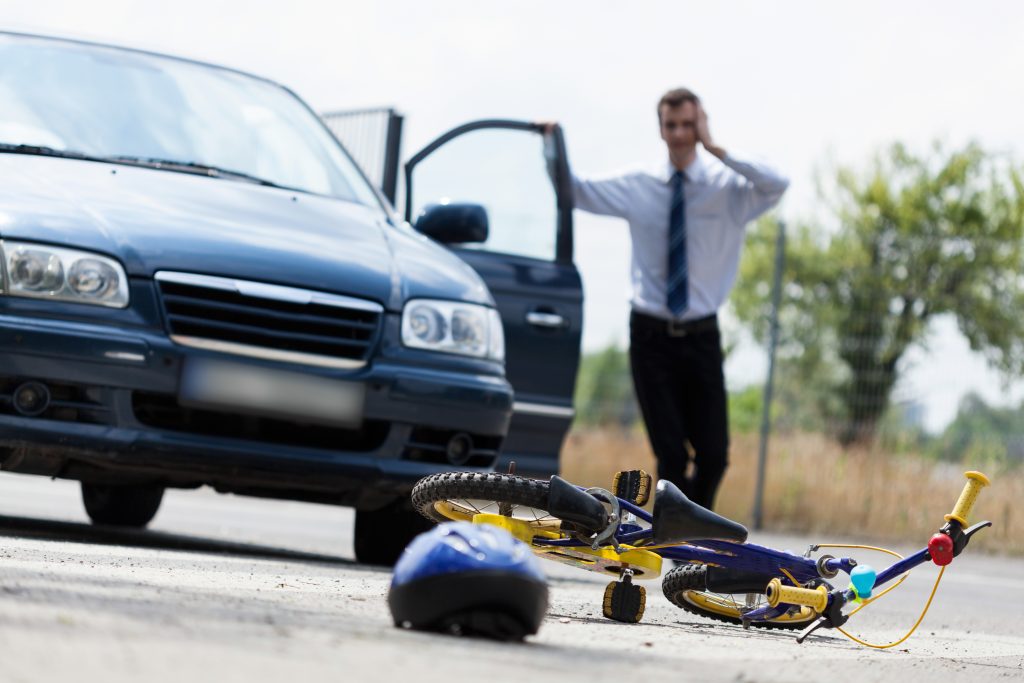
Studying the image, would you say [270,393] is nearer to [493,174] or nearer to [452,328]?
[452,328]

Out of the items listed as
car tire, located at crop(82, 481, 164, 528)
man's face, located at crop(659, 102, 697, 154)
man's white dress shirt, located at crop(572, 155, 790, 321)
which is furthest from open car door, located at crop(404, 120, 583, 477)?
car tire, located at crop(82, 481, 164, 528)

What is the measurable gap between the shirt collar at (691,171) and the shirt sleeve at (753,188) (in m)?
0.15

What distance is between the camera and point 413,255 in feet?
21.5

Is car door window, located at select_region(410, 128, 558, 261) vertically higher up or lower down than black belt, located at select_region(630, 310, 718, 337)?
higher up

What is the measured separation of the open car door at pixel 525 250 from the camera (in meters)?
7.53

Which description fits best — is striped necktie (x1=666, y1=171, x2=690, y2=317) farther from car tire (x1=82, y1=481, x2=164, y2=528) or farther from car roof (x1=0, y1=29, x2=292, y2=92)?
car tire (x1=82, y1=481, x2=164, y2=528)

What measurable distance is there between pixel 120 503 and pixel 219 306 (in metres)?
2.61

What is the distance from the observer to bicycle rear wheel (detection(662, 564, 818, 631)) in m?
5.10

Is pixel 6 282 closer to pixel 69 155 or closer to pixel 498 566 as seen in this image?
pixel 69 155

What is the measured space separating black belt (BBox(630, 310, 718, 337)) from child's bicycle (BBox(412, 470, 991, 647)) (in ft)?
8.50

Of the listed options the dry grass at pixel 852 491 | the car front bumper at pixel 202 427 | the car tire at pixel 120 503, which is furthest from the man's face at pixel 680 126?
the dry grass at pixel 852 491

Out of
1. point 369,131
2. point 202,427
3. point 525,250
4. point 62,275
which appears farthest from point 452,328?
point 369,131

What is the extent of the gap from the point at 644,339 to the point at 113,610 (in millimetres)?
Result: 4424

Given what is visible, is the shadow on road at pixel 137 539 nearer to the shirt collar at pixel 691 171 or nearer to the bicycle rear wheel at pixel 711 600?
the bicycle rear wheel at pixel 711 600
